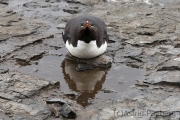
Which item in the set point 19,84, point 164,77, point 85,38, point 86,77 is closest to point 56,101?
point 19,84

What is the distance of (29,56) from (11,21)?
249cm

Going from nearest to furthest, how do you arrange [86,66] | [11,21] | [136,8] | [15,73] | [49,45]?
[15,73]
[86,66]
[49,45]
[11,21]
[136,8]

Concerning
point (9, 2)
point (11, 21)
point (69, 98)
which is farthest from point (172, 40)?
point (9, 2)

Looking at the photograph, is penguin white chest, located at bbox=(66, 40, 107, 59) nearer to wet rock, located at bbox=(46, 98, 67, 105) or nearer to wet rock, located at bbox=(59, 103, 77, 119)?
wet rock, located at bbox=(46, 98, 67, 105)

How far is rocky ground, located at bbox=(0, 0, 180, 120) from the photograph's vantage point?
5125mm

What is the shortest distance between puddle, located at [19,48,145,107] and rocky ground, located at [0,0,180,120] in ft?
0.38

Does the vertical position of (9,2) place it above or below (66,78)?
above

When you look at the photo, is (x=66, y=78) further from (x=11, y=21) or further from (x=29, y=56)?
(x=11, y=21)

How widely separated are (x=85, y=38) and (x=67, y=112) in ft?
5.87

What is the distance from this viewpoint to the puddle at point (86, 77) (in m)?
5.79

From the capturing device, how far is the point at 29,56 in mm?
7219

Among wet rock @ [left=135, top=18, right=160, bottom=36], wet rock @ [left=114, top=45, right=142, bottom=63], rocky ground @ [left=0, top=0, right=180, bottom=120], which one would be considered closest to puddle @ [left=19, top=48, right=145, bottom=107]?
rocky ground @ [left=0, top=0, right=180, bottom=120]

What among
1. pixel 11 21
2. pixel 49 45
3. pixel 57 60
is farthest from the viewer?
pixel 11 21

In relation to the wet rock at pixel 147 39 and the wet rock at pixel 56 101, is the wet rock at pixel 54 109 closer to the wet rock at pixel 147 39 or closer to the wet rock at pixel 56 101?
the wet rock at pixel 56 101
